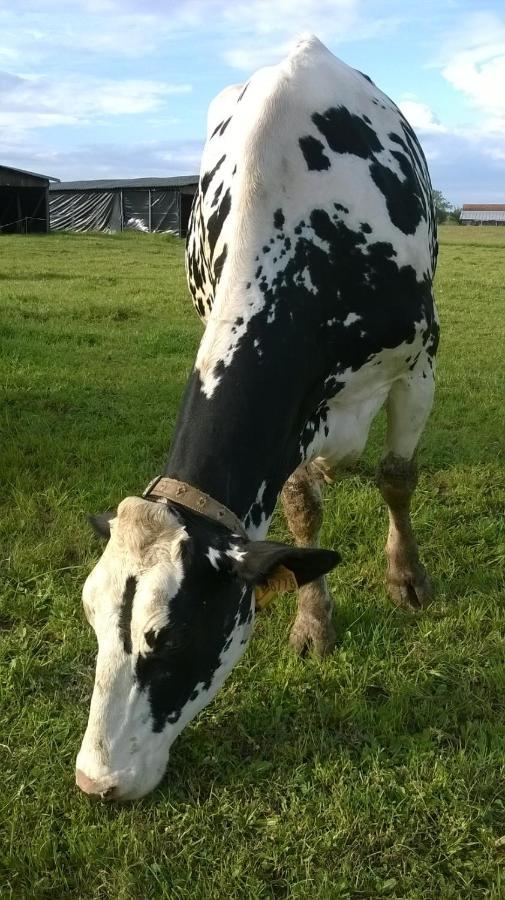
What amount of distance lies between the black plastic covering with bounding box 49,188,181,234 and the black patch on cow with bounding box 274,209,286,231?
3264cm

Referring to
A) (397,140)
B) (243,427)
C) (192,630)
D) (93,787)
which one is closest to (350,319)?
(243,427)

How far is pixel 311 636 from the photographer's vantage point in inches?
133

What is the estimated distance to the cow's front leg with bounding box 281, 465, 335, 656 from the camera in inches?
133

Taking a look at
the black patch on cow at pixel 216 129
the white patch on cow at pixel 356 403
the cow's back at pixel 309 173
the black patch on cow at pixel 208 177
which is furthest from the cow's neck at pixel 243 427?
the black patch on cow at pixel 216 129

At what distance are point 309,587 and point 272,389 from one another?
1.17 metres

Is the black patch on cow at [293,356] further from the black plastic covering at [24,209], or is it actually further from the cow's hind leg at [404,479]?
the black plastic covering at [24,209]

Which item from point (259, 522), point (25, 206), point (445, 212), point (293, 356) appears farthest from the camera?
point (445, 212)

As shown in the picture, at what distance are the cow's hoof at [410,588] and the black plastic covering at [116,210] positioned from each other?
32.4 m

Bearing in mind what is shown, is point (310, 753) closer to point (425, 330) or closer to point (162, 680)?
point (162, 680)

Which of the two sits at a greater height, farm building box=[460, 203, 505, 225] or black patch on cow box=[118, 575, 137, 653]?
farm building box=[460, 203, 505, 225]

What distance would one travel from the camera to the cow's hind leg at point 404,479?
3711mm

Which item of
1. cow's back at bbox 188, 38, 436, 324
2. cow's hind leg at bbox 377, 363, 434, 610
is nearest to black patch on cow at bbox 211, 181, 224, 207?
cow's back at bbox 188, 38, 436, 324

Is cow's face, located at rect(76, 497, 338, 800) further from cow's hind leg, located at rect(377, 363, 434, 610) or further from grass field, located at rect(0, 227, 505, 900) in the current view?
cow's hind leg, located at rect(377, 363, 434, 610)

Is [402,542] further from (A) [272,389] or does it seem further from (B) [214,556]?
(B) [214,556]
